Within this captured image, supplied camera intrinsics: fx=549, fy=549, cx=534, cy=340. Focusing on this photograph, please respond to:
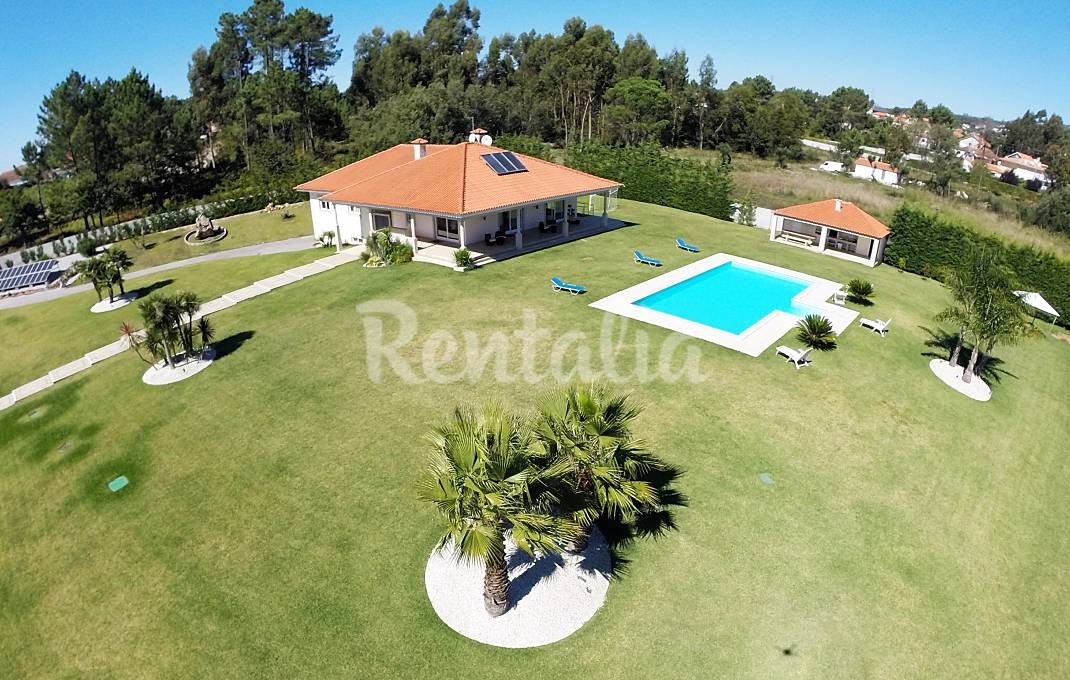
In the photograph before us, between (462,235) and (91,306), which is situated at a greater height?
(462,235)

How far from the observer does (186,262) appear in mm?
38969

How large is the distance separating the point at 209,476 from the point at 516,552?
8741 mm

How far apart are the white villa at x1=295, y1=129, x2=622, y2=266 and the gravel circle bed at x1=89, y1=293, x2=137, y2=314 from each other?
37.8 ft

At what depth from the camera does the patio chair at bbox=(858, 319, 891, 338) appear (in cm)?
2227

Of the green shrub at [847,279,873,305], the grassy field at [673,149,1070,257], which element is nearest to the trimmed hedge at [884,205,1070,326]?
the grassy field at [673,149,1070,257]

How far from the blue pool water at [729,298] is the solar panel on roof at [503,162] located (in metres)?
13.1

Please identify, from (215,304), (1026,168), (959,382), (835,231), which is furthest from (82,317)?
(1026,168)

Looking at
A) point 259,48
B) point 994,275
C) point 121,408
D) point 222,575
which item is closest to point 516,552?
point 222,575

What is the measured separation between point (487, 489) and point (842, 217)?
32.7 meters

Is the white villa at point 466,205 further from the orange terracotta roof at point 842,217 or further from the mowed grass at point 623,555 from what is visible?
the orange terracotta roof at point 842,217

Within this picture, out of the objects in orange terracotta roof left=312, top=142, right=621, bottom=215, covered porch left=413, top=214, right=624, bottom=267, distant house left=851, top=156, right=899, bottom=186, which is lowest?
covered porch left=413, top=214, right=624, bottom=267

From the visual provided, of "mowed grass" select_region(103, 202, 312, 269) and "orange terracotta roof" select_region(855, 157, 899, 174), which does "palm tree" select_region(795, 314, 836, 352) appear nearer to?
"mowed grass" select_region(103, 202, 312, 269)

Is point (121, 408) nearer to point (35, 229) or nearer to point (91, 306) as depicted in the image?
point (91, 306)

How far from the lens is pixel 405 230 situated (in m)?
33.1
